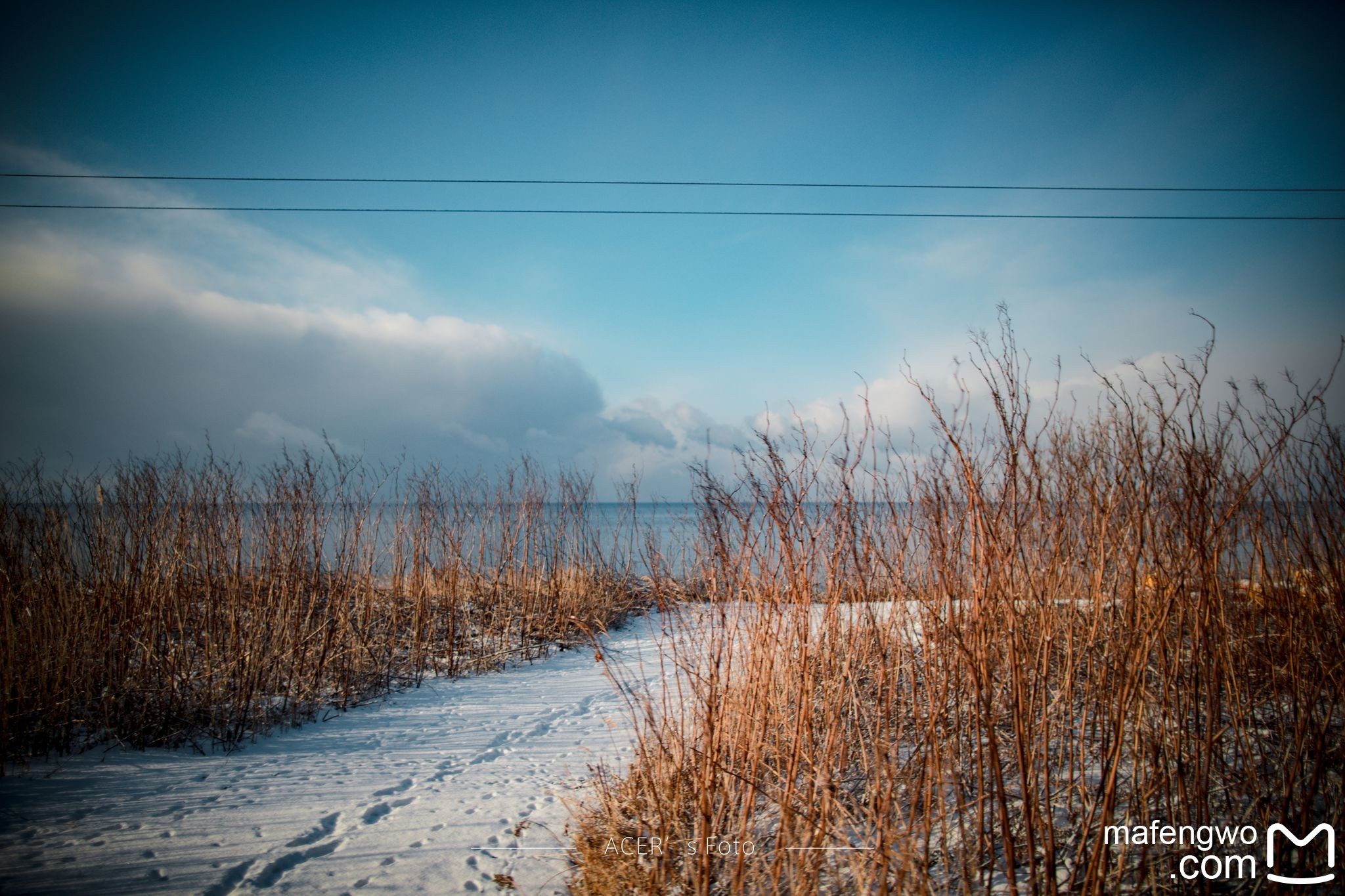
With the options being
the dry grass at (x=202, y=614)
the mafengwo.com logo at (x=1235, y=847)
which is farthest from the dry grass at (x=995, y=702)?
the dry grass at (x=202, y=614)

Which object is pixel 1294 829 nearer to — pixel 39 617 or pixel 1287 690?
pixel 1287 690

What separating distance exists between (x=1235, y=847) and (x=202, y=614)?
5.74 m

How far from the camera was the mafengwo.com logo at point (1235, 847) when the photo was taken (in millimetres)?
1408

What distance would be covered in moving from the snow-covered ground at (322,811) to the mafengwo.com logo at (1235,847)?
198cm

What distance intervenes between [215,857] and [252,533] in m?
2.56

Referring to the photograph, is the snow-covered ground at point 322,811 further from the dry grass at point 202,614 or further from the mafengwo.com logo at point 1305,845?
the mafengwo.com logo at point 1305,845

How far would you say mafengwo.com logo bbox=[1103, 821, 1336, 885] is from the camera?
1408 millimetres

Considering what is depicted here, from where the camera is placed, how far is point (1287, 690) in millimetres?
2732

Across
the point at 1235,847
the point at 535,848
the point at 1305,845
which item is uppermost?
the point at 1305,845

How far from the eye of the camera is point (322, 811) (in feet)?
8.22

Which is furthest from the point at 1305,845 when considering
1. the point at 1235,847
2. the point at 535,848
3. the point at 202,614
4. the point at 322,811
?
the point at 202,614

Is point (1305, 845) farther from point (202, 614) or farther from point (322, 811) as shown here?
point (202, 614)

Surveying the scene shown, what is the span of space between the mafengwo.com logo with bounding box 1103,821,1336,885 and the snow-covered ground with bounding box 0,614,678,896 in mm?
1983

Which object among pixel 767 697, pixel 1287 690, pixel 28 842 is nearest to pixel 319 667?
pixel 28 842
